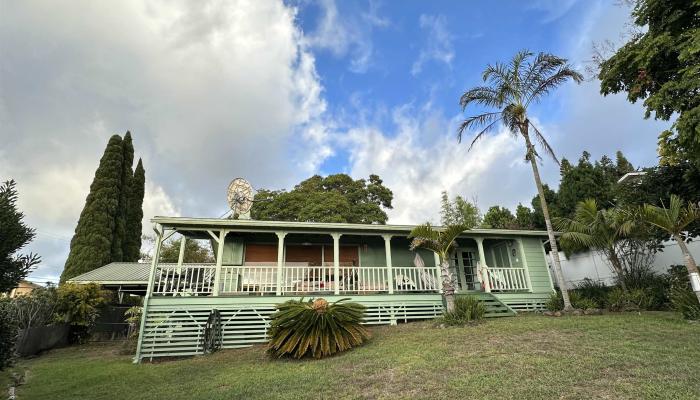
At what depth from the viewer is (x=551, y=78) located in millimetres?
9883

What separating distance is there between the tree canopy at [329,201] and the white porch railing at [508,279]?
1374cm

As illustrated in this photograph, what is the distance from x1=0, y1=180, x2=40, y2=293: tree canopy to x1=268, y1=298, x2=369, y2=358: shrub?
4207 millimetres

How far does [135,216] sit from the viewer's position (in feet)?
71.6

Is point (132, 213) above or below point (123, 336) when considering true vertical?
above

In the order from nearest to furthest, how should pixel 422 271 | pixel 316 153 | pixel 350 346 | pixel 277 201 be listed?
1. pixel 350 346
2. pixel 422 271
3. pixel 316 153
4. pixel 277 201

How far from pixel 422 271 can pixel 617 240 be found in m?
6.22

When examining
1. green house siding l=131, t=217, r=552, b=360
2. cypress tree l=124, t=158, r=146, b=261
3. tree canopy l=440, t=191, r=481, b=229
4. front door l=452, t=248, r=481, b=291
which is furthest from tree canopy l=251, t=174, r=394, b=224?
green house siding l=131, t=217, r=552, b=360

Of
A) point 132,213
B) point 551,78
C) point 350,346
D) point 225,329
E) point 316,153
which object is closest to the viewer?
point 350,346

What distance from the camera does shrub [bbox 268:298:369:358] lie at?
641 centimetres

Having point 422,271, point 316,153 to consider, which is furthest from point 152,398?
point 316,153

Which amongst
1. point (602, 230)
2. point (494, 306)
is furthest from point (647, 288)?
point (494, 306)

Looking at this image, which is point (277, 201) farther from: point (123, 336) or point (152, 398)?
point (152, 398)

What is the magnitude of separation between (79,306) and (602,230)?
17871 mm

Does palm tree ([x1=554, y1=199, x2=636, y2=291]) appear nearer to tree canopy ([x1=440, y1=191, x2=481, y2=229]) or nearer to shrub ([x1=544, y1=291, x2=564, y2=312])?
shrub ([x1=544, y1=291, x2=564, y2=312])
